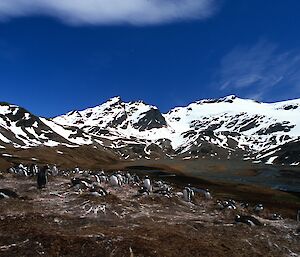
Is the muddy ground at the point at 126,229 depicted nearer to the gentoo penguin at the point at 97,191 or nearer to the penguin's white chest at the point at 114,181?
the gentoo penguin at the point at 97,191

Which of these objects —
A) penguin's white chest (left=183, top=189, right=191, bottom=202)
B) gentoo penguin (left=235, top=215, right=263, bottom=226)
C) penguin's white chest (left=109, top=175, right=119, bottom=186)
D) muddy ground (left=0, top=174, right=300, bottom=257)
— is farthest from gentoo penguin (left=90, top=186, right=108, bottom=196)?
gentoo penguin (left=235, top=215, right=263, bottom=226)

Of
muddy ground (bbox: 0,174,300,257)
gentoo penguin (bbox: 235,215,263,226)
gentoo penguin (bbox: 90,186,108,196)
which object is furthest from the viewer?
gentoo penguin (bbox: 90,186,108,196)

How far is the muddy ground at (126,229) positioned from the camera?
22062mm

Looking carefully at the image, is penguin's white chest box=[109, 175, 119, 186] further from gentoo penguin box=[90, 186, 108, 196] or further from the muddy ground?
gentoo penguin box=[90, 186, 108, 196]

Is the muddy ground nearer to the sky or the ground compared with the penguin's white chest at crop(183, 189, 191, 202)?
nearer to the ground

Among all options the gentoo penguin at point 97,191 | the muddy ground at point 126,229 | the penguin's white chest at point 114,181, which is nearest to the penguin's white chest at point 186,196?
the muddy ground at point 126,229

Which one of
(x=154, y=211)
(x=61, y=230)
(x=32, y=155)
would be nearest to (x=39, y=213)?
(x=61, y=230)

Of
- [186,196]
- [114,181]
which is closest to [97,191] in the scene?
[186,196]

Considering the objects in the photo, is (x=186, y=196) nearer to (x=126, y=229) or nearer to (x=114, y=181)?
(x=114, y=181)

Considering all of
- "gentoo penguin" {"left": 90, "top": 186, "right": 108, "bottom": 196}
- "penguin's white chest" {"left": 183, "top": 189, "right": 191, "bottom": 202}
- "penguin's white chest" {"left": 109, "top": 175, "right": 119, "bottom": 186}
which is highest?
"penguin's white chest" {"left": 109, "top": 175, "right": 119, "bottom": 186}

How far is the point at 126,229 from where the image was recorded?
86.6 feet

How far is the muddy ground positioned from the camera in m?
22.1

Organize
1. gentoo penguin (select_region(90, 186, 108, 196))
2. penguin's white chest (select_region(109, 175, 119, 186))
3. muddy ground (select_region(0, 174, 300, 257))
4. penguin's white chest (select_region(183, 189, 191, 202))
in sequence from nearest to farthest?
muddy ground (select_region(0, 174, 300, 257)) < gentoo penguin (select_region(90, 186, 108, 196)) < penguin's white chest (select_region(183, 189, 191, 202)) < penguin's white chest (select_region(109, 175, 119, 186))

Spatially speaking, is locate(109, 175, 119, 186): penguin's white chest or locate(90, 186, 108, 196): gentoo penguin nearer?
locate(90, 186, 108, 196): gentoo penguin
